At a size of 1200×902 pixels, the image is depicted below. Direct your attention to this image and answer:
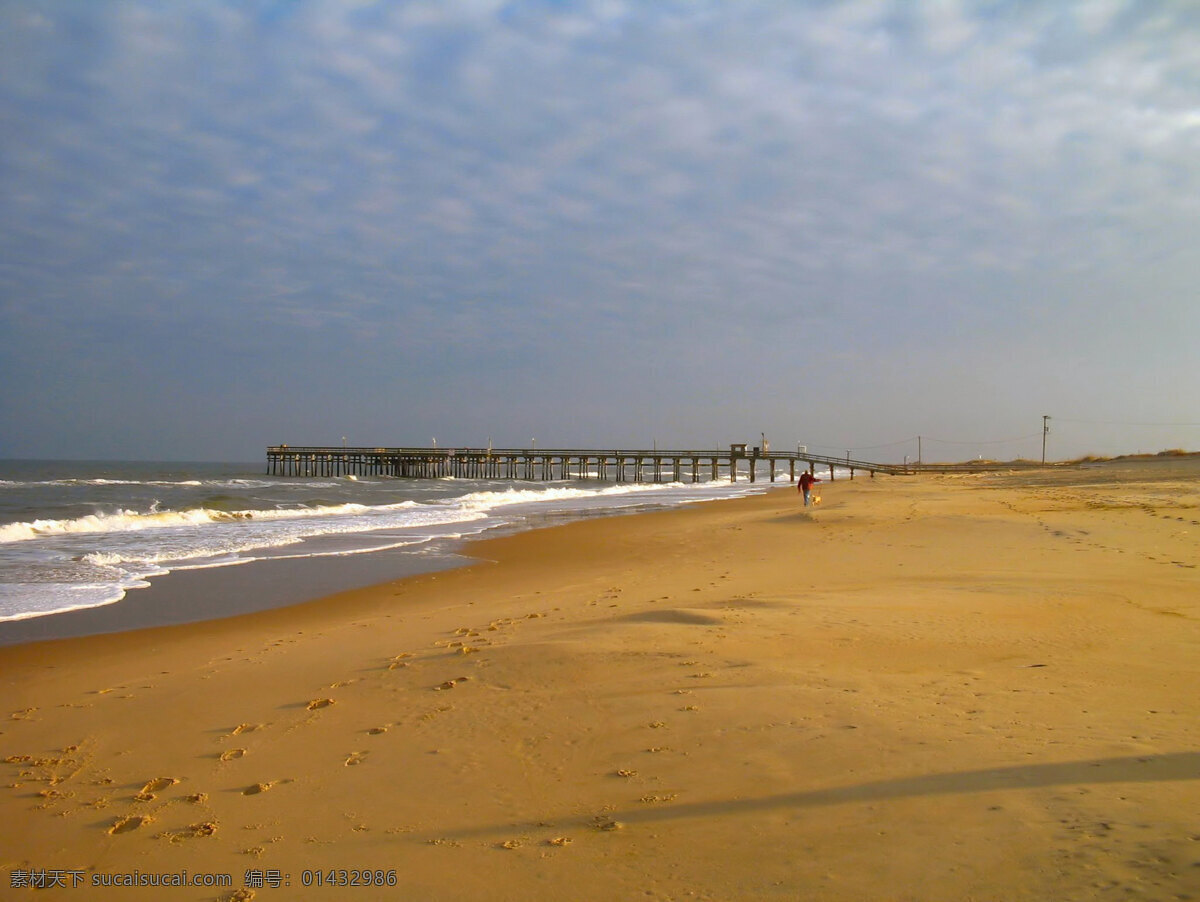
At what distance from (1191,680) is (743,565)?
28.0 ft

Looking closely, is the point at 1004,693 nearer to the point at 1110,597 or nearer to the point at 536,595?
the point at 1110,597

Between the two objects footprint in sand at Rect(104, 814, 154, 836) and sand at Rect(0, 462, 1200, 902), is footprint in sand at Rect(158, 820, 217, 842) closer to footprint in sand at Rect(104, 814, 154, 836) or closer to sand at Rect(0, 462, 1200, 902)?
sand at Rect(0, 462, 1200, 902)

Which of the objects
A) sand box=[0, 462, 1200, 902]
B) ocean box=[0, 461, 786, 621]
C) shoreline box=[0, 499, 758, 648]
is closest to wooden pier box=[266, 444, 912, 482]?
ocean box=[0, 461, 786, 621]

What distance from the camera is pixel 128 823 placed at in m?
4.40

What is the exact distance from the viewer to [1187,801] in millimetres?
3562

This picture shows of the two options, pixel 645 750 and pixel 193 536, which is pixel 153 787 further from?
pixel 193 536

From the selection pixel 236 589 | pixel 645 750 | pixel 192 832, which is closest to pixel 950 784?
pixel 645 750

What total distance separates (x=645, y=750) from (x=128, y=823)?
2903mm

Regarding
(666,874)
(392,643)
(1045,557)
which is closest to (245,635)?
(392,643)

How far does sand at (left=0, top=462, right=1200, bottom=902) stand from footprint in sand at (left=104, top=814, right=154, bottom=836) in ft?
0.08

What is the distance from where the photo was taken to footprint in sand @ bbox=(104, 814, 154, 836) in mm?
4324

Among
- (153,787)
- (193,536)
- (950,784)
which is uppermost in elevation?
(950,784)

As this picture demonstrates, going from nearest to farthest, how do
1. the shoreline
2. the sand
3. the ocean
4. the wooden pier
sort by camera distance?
the sand
the shoreline
the ocean
the wooden pier

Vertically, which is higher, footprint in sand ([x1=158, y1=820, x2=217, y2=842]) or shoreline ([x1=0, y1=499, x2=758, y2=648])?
footprint in sand ([x1=158, y1=820, x2=217, y2=842])
